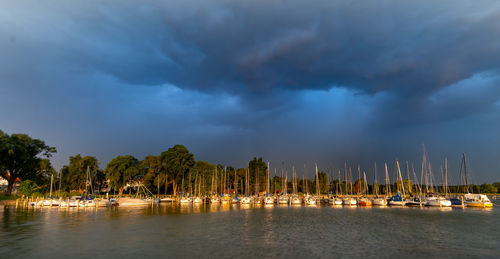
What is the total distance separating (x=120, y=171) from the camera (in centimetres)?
11656

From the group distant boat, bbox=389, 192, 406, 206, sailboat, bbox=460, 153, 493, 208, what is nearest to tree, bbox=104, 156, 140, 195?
distant boat, bbox=389, 192, 406, 206

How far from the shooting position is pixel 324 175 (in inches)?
7200

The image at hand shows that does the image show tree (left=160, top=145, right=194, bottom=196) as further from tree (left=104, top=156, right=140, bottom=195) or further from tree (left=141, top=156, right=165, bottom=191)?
tree (left=104, top=156, right=140, bottom=195)

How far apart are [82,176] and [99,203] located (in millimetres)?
39893

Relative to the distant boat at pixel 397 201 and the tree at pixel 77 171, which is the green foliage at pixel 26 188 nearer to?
the tree at pixel 77 171

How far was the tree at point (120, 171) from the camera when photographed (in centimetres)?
11575

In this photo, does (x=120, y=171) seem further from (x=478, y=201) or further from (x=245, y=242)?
(x=478, y=201)

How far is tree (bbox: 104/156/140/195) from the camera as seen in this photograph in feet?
380

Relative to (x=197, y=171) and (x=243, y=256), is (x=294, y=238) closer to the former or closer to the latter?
(x=243, y=256)

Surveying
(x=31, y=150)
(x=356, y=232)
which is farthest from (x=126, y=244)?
(x=31, y=150)

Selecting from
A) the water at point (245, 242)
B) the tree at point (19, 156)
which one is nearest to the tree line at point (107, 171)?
the tree at point (19, 156)

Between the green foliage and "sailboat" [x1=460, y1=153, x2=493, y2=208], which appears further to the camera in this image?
the green foliage

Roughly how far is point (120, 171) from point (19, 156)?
33.2m

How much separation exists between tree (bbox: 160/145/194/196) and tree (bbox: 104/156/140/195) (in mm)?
12306
